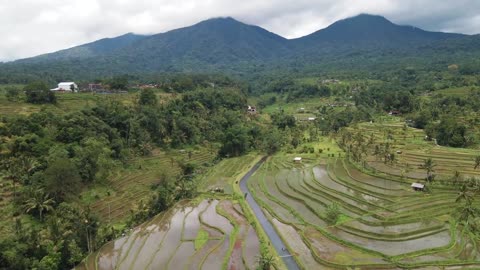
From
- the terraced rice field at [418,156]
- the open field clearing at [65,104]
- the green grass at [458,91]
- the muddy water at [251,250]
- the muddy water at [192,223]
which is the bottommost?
the muddy water at [192,223]

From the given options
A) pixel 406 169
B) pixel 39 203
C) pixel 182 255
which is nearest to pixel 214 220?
pixel 182 255

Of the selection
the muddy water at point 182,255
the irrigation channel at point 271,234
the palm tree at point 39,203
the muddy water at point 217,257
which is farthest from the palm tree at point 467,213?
the palm tree at point 39,203

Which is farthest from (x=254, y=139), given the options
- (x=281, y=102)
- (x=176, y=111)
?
(x=281, y=102)

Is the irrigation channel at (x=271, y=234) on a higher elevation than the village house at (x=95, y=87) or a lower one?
lower

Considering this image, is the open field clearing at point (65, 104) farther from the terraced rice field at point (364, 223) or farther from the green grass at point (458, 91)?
the green grass at point (458, 91)

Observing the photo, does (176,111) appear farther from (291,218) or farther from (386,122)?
(386,122)

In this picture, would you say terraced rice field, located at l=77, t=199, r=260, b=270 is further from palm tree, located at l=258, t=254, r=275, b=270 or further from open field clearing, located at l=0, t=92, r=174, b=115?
open field clearing, located at l=0, t=92, r=174, b=115
